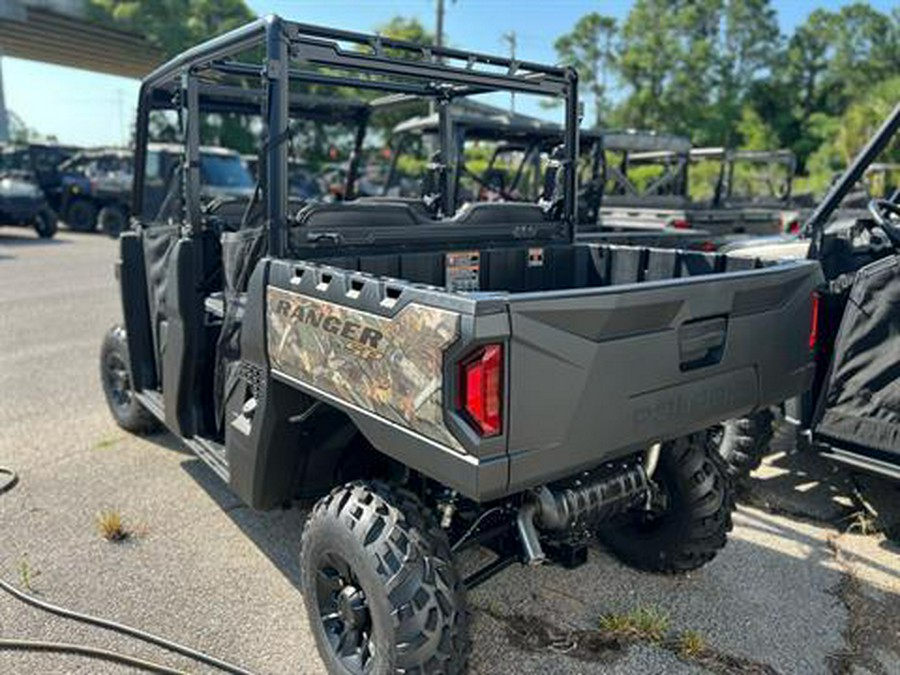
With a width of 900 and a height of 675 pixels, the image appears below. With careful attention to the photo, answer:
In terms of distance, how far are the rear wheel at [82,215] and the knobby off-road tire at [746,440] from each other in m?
17.1

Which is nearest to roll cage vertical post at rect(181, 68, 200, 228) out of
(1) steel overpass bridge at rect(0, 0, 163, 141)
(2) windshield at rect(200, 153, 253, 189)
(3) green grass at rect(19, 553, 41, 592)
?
(3) green grass at rect(19, 553, 41, 592)

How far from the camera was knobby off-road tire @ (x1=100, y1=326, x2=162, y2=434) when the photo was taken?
4.49 metres

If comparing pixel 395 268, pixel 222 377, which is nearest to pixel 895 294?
pixel 395 268

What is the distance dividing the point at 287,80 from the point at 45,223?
16.2 meters

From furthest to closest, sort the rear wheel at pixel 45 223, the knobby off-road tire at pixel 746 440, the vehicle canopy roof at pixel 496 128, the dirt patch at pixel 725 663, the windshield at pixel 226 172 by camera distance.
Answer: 1. the rear wheel at pixel 45 223
2. the windshield at pixel 226 172
3. the vehicle canopy roof at pixel 496 128
4. the knobby off-road tire at pixel 746 440
5. the dirt patch at pixel 725 663

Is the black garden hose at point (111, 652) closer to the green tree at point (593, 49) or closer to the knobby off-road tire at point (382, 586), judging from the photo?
the knobby off-road tire at point (382, 586)

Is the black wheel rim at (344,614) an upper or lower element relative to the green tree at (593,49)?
lower

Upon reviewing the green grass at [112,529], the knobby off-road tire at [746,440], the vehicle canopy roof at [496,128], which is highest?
the vehicle canopy roof at [496,128]

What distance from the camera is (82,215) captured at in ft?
58.9

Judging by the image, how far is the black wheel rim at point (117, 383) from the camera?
15.1 ft

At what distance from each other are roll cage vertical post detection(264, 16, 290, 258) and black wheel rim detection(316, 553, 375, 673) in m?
1.10

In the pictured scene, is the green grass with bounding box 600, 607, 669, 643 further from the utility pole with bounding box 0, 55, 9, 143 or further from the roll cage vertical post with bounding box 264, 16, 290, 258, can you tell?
the utility pole with bounding box 0, 55, 9, 143

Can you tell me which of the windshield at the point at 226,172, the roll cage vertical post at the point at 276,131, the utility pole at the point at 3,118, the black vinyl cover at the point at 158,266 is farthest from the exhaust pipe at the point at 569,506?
the utility pole at the point at 3,118

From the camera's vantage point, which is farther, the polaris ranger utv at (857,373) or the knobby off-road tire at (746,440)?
the knobby off-road tire at (746,440)
